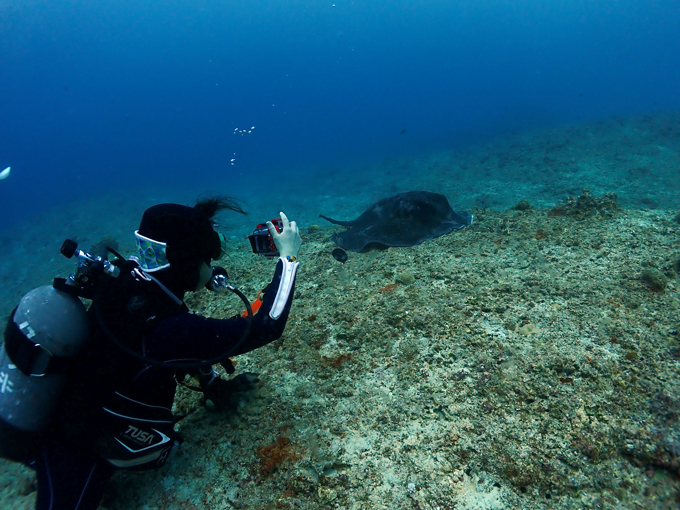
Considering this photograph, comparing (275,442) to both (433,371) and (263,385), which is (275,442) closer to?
(263,385)

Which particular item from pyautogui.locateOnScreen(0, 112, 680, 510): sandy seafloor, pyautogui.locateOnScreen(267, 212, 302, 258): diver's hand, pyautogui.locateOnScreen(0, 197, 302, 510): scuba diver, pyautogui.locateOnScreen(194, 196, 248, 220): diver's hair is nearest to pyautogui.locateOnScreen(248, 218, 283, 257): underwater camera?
pyautogui.locateOnScreen(267, 212, 302, 258): diver's hand

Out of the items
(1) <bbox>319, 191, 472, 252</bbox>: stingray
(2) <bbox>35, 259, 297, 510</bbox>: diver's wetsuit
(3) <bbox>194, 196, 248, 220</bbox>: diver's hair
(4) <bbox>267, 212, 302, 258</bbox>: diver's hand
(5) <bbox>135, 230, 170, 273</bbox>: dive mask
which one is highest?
(3) <bbox>194, 196, 248, 220</bbox>: diver's hair

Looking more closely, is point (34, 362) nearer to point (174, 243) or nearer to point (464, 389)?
point (174, 243)

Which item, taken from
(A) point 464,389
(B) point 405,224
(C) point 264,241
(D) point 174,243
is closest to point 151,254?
(D) point 174,243

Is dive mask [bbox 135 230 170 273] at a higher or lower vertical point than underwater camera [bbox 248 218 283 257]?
higher

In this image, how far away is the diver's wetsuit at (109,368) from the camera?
6.02 feet

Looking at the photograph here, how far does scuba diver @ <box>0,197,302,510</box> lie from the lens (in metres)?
1.74

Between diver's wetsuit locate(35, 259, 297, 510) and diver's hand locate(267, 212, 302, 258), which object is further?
diver's hand locate(267, 212, 302, 258)

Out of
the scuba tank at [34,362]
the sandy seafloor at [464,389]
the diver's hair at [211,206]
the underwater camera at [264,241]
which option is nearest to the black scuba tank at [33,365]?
the scuba tank at [34,362]

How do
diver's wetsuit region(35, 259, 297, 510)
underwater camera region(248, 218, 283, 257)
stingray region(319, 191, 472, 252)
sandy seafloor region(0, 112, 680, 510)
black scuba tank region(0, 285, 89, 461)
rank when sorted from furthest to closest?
stingray region(319, 191, 472, 252) → underwater camera region(248, 218, 283, 257) → sandy seafloor region(0, 112, 680, 510) → diver's wetsuit region(35, 259, 297, 510) → black scuba tank region(0, 285, 89, 461)

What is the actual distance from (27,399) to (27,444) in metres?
0.27

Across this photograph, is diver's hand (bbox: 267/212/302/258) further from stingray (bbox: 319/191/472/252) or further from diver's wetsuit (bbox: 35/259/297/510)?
stingray (bbox: 319/191/472/252)

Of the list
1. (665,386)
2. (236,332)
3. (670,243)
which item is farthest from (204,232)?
(670,243)

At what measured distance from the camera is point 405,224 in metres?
6.22
